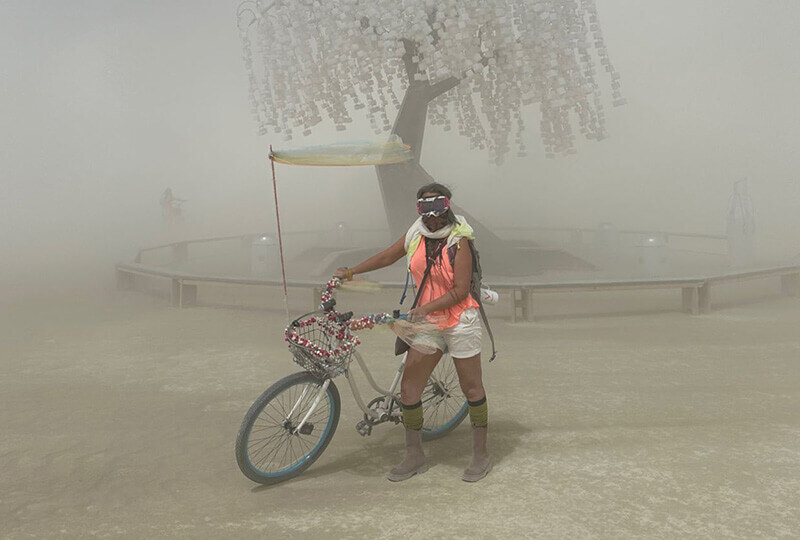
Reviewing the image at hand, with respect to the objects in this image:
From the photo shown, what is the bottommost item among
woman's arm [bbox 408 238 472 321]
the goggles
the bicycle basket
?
the bicycle basket

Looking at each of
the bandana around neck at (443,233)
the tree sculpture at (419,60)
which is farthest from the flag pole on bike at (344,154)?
the tree sculpture at (419,60)

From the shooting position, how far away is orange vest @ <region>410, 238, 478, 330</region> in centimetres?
282

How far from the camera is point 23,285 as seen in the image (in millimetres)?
10086

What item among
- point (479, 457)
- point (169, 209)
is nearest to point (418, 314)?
point (479, 457)

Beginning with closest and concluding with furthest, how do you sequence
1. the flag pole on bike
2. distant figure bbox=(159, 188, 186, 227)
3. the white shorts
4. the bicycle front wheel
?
the bicycle front wheel, the white shorts, the flag pole on bike, distant figure bbox=(159, 188, 186, 227)

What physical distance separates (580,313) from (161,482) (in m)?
5.31

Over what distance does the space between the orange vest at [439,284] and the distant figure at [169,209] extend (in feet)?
48.2

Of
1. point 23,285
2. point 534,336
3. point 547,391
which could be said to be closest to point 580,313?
point 534,336

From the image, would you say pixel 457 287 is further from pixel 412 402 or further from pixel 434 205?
pixel 412 402

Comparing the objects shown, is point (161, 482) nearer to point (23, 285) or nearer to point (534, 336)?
point (534, 336)

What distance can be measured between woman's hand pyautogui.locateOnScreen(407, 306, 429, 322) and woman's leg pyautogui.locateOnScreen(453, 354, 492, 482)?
283mm

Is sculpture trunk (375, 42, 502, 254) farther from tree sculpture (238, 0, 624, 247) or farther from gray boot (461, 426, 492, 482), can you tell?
gray boot (461, 426, 492, 482)

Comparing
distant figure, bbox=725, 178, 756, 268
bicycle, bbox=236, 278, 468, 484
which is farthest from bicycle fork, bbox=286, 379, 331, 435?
distant figure, bbox=725, 178, 756, 268

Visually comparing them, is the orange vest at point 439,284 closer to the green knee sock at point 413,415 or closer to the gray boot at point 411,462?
the green knee sock at point 413,415
